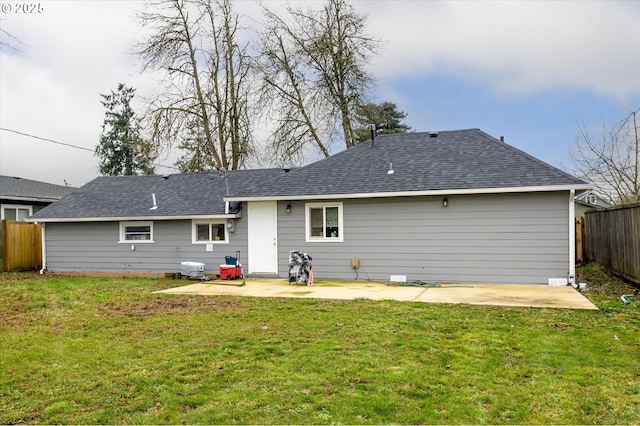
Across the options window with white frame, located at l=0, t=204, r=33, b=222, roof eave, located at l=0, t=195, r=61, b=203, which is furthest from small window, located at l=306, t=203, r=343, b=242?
window with white frame, located at l=0, t=204, r=33, b=222

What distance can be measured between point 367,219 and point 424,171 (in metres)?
1.97

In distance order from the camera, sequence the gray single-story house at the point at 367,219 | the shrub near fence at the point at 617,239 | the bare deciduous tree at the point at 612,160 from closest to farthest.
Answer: the shrub near fence at the point at 617,239 → the gray single-story house at the point at 367,219 → the bare deciduous tree at the point at 612,160

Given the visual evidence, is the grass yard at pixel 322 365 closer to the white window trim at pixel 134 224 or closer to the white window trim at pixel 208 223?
the white window trim at pixel 208 223

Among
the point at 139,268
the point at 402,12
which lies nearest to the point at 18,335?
the point at 139,268

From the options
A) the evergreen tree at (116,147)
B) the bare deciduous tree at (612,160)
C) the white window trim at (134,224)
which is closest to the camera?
the white window trim at (134,224)

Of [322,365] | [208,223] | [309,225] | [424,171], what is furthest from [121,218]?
[322,365]

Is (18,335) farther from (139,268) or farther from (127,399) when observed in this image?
(139,268)

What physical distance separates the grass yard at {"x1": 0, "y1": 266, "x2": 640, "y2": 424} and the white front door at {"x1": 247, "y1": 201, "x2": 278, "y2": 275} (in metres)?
4.92

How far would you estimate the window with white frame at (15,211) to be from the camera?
63.2 ft

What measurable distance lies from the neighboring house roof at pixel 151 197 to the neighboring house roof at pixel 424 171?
2.06m

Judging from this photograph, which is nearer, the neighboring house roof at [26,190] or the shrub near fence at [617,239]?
the shrub near fence at [617,239]

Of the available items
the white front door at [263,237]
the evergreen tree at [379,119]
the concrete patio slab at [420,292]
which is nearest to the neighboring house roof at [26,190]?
the white front door at [263,237]

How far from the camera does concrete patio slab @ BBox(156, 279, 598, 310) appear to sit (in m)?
8.56

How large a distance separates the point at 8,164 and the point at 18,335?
25.3 m
